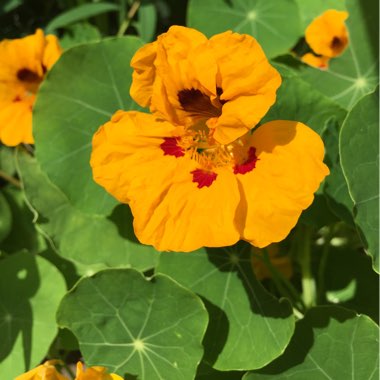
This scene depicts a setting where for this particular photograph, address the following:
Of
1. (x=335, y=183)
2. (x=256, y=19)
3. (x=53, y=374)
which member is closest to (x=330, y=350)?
(x=335, y=183)

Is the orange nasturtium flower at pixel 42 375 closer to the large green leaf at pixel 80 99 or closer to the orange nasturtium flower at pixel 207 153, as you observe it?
the orange nasturtium flower at pixel 207 153

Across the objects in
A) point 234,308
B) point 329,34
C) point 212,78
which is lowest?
point 234,308

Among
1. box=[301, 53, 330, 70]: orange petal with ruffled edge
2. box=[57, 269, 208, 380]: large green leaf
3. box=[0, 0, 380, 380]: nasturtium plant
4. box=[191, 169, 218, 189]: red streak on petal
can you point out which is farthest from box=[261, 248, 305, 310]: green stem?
box=[301, 53, 330, 70]: orange petal with ruffled edge

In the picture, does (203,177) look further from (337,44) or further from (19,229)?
(19,229)

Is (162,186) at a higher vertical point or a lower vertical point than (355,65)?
higher

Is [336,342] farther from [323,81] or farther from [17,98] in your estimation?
[17,98]
